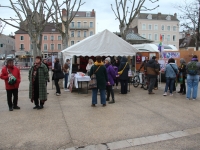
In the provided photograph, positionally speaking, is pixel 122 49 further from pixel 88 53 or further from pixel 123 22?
pixel 123 22

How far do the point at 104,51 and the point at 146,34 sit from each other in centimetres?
5707

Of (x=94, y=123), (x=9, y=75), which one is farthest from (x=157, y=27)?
(x=94, y=123)

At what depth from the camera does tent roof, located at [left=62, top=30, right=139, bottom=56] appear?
1019 cm

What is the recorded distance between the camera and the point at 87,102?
784cm

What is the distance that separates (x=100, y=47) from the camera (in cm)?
1057

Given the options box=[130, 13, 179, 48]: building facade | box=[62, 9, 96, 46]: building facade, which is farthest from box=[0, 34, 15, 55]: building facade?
box=[130, 13, 179, 48]: building facade

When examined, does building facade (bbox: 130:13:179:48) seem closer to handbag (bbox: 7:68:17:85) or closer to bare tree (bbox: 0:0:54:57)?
bare tree (bbox: 0:0:54:57)

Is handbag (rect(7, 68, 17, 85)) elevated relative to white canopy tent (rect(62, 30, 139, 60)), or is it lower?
lower

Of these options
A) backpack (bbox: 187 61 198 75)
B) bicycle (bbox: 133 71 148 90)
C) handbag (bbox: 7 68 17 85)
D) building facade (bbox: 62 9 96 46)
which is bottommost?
bicycle (bbox: 133 71 148 90)

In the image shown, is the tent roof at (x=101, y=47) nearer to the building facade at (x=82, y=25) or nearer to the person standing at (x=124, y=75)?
the person standing at (x=124, y=75)

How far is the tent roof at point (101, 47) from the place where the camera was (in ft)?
33.4

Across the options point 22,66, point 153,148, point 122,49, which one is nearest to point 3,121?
point 153,148

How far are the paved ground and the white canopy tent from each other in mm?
3170

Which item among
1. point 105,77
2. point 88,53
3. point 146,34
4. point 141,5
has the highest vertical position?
point 146,34
